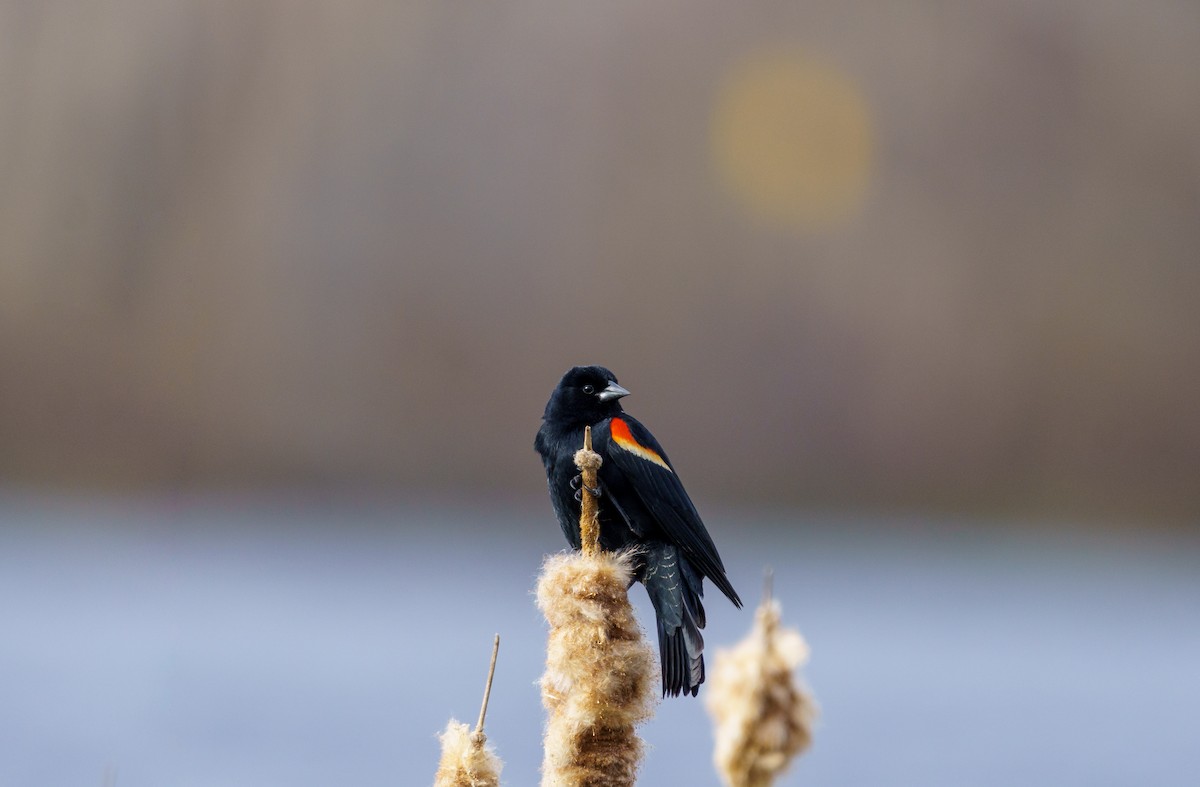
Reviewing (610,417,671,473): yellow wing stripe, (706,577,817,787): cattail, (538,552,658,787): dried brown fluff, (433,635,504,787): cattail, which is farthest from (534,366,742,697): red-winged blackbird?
(706,577,817,787): cattail

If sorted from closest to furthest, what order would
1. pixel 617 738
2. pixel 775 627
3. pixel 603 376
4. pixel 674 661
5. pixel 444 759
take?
pixel 775 627
pixel 444 759
pixel 617 738
pixel 674 661
pixel 603 376

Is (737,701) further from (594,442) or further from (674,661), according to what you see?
(594,442)

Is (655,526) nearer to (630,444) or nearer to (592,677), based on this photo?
(630,444)

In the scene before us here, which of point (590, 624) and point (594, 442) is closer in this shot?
point (590, 624)

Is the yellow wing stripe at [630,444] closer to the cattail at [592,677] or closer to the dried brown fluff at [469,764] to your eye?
the cattail at [592,677]

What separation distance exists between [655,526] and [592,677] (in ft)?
3.15

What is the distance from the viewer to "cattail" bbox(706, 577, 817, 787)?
3.44 ft

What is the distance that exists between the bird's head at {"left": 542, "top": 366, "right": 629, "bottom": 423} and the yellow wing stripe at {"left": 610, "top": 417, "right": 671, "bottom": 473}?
5.8 inches

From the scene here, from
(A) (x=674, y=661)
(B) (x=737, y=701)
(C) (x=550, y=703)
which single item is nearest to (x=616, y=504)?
(A) (x=674, y=661)

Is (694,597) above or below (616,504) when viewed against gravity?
below

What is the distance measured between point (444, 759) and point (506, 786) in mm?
105

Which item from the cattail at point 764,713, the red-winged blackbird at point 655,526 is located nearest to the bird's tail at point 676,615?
the red-winged blackbird at point 655,526

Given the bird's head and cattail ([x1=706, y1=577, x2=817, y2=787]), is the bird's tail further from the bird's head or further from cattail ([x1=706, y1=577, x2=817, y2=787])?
cattail ([x1=706, y1=577, x2=817, y2=787])

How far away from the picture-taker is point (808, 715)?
106 centimetres
